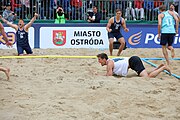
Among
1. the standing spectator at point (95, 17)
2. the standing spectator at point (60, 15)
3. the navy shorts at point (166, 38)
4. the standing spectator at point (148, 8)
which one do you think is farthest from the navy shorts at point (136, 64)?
the standing spectator at point (148, 8)

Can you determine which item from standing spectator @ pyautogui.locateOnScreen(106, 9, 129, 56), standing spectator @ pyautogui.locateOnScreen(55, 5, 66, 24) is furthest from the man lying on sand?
standing spectator @ pyautogui.locateOnScreen(55, 5, 66, 24)

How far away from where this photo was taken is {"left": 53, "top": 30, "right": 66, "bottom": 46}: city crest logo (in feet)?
55.1

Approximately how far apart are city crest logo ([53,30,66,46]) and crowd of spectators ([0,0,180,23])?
5.17ft

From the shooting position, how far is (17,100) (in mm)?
7105

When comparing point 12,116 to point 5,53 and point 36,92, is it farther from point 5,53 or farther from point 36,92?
point 5,53

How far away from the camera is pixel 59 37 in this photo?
16828 mm

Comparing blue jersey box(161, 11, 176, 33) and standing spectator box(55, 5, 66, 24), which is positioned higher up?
standing spectator box(55, 5, 66, 24)

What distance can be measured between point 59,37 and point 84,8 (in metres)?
2.68

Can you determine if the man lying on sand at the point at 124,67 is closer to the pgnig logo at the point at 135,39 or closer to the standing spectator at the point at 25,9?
the pgnig logo at the point at 135,39

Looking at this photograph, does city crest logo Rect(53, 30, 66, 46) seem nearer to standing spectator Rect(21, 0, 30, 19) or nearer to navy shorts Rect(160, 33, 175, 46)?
standing spectator Rect(21, 0, 30, 19)

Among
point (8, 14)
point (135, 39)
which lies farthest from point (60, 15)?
point (135, 39)

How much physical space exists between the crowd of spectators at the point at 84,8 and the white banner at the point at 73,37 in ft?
3.89

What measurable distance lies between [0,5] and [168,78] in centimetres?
1050

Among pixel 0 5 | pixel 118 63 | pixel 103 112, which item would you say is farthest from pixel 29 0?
pixel 103 112
